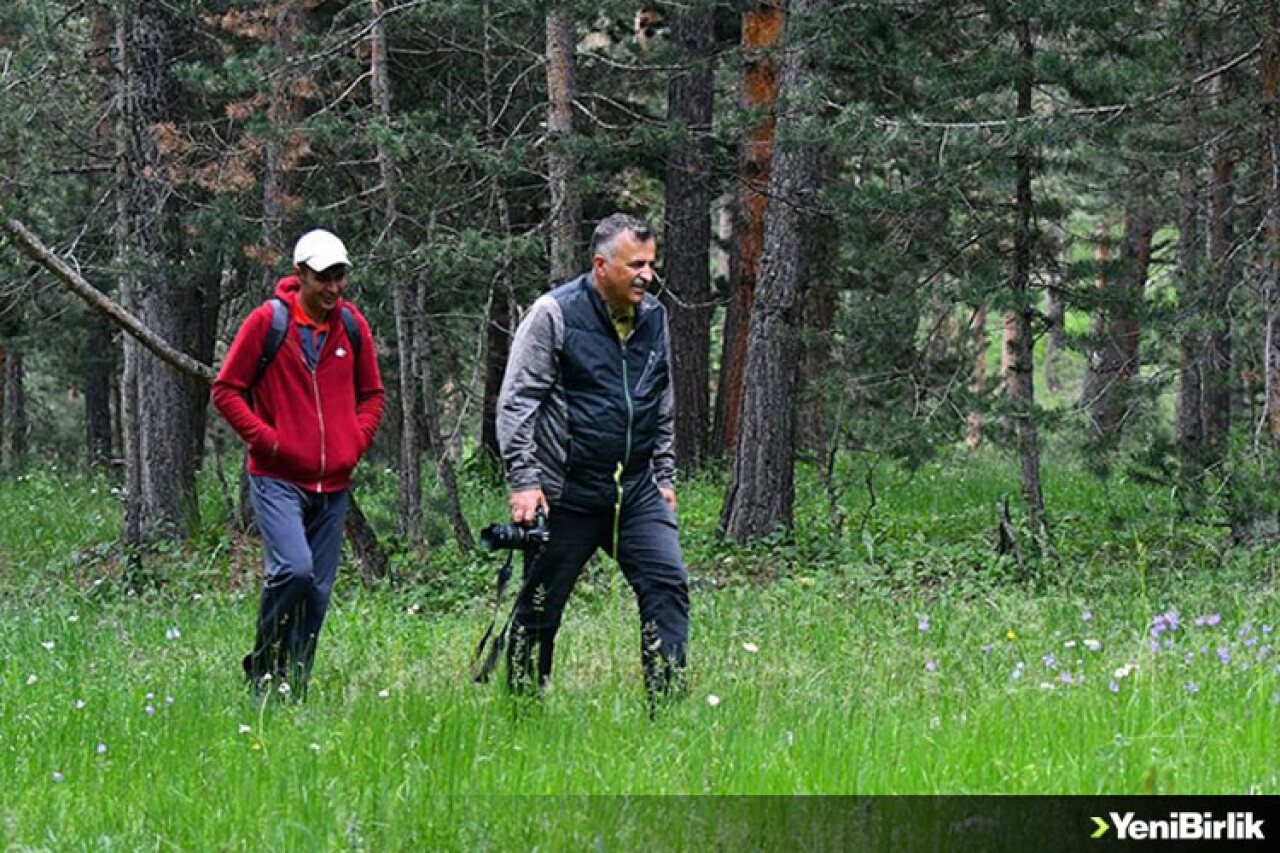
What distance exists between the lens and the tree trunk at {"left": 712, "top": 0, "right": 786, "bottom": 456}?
16375 mm

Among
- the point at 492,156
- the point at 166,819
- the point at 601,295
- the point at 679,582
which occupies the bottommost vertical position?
the point at 166,819

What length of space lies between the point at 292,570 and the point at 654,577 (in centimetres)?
159

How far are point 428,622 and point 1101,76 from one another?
6.31 m

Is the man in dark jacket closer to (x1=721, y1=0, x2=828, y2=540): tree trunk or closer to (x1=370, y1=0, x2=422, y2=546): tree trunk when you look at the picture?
(x1=721, y1=0, x2=828, y2=540): tree trunk

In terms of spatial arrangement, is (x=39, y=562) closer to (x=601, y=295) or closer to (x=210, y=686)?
(x=210, y=686)

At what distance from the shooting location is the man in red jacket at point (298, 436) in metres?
6.89

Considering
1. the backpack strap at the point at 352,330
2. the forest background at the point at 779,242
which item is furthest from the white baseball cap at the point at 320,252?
the forest background at the point at 779,242

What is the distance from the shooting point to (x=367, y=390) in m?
7.41

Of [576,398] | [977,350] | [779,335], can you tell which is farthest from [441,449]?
[576,398]

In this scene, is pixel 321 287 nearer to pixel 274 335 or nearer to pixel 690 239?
pixel 274 335

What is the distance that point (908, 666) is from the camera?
7.18 metres

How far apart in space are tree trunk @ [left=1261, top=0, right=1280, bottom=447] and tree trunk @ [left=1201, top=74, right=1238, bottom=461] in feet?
1.12

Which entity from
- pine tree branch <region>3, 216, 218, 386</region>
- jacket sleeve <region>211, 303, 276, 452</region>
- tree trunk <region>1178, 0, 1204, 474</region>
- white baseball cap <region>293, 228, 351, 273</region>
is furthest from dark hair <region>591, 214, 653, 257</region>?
tree trunk <region>1178, 0, 1204, 474</region>

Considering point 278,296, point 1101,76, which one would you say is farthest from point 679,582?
point 1101,76
